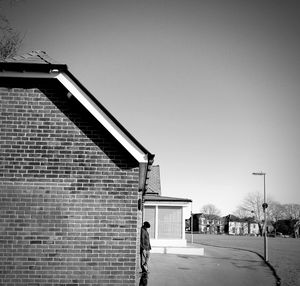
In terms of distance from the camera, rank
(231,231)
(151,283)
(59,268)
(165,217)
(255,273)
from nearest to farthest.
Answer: (59,268) → (151,283) → (255,273) → (165,217) → (231,231)

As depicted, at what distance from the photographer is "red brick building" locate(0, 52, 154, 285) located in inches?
248

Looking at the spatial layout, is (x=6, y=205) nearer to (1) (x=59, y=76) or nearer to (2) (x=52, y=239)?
(2) (x=52, y=239)

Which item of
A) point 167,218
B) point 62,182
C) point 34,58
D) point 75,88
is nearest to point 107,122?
point 75,88

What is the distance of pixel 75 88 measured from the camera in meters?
6.80

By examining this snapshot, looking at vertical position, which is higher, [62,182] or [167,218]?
[62,182]

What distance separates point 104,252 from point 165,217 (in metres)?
17.2

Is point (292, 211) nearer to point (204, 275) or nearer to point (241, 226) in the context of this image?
point (241, 226)

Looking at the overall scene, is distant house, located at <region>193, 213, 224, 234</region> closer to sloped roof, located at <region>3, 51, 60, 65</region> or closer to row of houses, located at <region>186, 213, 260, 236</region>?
row of houses, located at <region>186, 213, 260, 236</region>

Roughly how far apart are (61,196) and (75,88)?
2369 mm

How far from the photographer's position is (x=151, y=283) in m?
10.2

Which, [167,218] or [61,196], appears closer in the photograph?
[61,196]

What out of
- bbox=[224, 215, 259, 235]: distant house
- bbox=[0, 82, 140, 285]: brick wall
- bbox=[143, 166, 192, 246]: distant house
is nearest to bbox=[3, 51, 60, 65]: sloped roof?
bbox=[0, 82, 140, 285]: brick wall

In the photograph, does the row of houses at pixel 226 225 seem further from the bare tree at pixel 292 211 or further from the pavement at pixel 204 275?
the pavement at pixel 204 275

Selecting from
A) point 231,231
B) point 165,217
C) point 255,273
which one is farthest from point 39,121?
point 231,231
